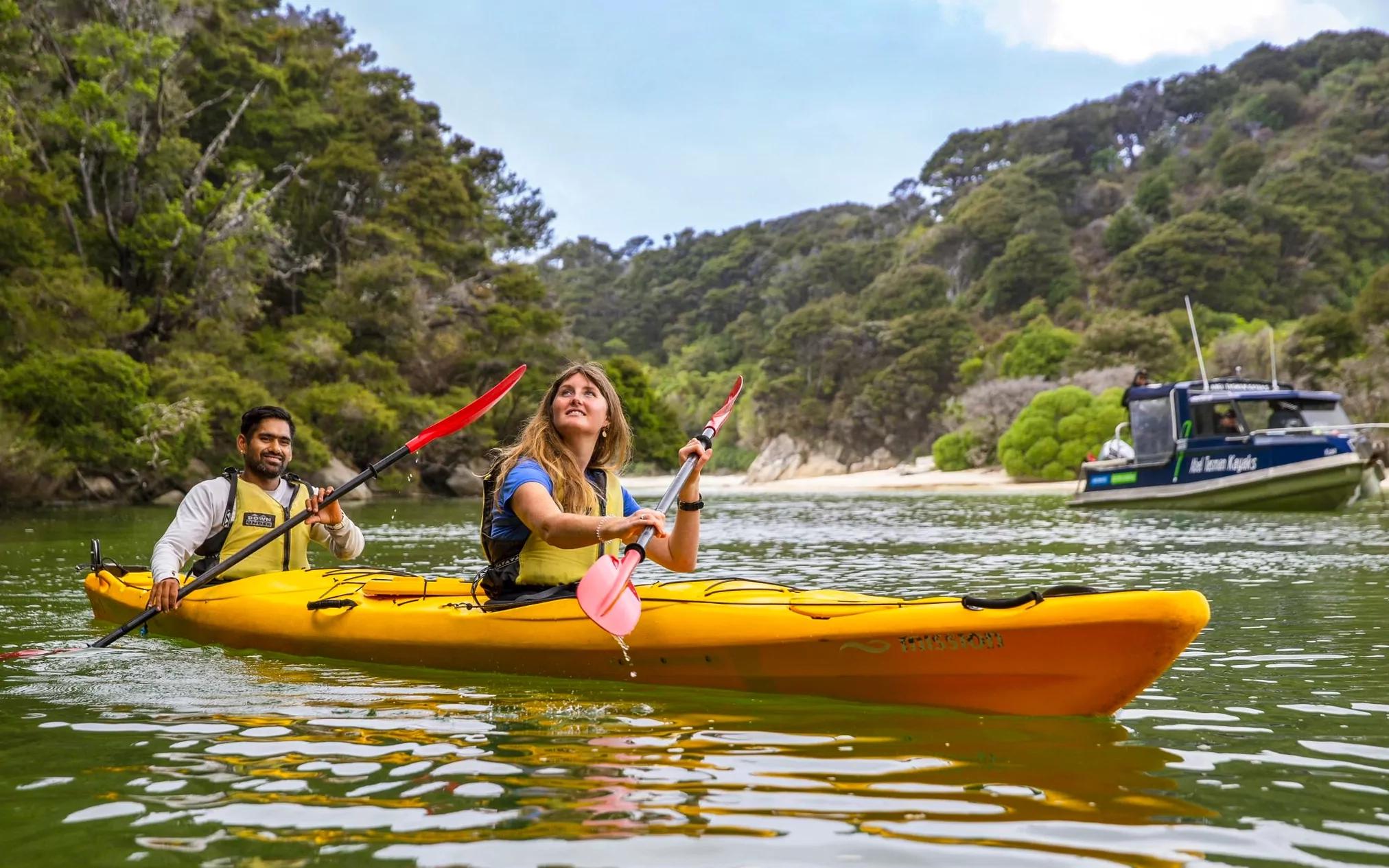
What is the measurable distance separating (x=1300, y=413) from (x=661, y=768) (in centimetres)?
1660

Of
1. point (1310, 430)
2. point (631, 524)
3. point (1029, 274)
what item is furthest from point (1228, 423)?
point (1029, 274)

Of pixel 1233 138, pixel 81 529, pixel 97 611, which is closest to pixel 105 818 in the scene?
pixel 97 611

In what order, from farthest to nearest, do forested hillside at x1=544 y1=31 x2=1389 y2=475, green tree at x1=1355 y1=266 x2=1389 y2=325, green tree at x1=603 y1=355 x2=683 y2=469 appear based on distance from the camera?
1. forested hillside at x1=544 y1=31 x2=1389 y2=475
2. green tree at x1=603 y1=355 x2=683 y2=469
3. green tree at x1=1355 y1=266 x2=1389 y2=325

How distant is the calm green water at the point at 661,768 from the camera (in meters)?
2.61

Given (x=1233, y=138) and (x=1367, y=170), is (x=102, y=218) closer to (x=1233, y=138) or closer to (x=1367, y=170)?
(x=1367, y=170)

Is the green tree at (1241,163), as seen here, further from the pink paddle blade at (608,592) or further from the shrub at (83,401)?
the pink paddle blade at (608,592)

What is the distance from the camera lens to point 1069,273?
56.0m

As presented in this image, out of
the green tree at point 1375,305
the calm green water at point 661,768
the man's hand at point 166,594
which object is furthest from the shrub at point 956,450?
the man's hand at point 166,594

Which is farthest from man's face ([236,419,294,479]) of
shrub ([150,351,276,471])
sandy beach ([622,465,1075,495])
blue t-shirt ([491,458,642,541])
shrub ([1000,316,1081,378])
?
shrub ([1000,316,1081,378])

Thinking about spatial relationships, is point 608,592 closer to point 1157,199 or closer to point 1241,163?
point 1157,199

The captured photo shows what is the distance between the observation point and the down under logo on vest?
19.2 feet

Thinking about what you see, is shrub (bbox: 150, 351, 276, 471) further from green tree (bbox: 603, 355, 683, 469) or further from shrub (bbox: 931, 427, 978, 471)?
shrub (bbox: 931, 427, 978, 471)

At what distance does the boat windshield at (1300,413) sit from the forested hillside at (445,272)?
33.2 ft

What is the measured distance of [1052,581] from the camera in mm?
8219
